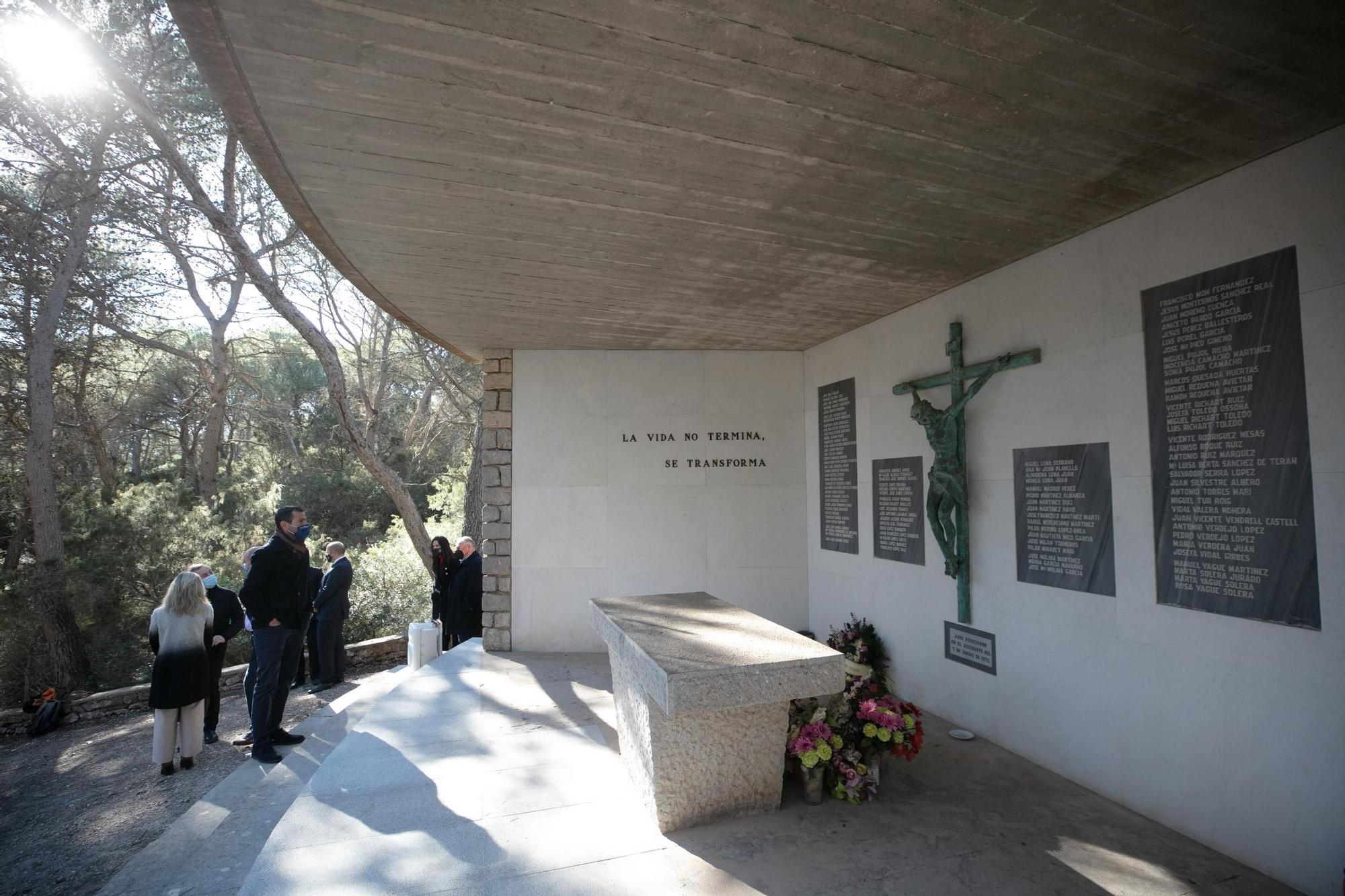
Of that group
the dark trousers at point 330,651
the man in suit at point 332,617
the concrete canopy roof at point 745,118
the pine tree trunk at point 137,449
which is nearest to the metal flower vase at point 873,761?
the concrete canopy roof at point 745,118

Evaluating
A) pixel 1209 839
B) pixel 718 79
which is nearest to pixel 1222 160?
pixel 718 79

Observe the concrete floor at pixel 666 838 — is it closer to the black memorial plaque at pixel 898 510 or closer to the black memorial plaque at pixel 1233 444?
the black memorial plaque at pixel 1233 444

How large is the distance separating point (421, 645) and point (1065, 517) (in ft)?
19.2

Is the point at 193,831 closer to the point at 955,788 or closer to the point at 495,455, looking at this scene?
the point at 495,455

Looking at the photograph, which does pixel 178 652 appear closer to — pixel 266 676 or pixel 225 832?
pixel 266 676

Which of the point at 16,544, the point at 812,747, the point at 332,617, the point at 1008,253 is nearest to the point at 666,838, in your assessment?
the point at 812,747

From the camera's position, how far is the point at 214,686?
5773mm

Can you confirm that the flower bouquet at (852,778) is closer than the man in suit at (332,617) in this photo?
Yes

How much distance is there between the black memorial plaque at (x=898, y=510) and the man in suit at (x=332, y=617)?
5.41 metres

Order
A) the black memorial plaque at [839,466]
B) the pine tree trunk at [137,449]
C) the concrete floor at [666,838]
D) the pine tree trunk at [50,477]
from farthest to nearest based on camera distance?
the pine tree trunk at [137,449], the pine tree trunk at [50,477], the black memorial plaque at [839,466], the concrete floor at [666,838]

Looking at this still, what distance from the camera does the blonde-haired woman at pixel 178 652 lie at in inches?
197

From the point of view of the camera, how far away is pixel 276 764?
459 centimetres

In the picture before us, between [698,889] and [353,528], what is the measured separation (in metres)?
18.1

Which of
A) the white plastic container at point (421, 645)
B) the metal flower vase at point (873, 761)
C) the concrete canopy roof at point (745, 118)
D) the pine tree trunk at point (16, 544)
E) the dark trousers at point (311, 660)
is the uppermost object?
the concrete canopy roof at point (745, 118)
